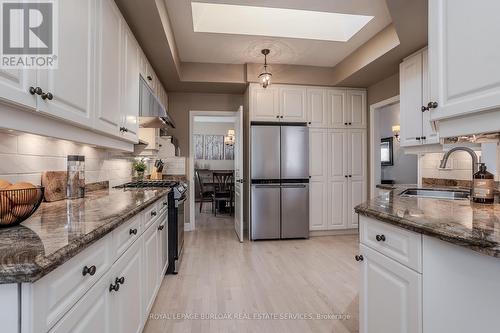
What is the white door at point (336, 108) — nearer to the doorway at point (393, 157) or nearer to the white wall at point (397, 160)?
the doorway at point (393, 157)

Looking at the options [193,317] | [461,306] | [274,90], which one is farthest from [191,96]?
[461,306]

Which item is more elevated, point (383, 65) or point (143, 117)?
point (383, 65)

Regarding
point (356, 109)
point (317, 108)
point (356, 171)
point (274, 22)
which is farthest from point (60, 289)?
point (356, 109)

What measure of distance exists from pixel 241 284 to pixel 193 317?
645 mm

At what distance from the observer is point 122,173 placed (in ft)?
9.90

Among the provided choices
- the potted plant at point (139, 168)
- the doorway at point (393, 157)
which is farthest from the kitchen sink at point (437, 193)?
the doorway at point (393, 157)

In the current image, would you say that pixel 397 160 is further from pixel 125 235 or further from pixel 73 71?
pixel 73 71

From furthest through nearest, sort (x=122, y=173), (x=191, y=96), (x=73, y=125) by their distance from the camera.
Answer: (x=191, y=96)
(x=122, y=173)
(x=73, y=125)

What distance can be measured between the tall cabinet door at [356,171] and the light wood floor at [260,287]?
2.19 feet

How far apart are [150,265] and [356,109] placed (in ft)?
12.6

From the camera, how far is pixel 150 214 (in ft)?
6.34

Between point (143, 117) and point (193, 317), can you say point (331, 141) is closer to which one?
point (143, 117)

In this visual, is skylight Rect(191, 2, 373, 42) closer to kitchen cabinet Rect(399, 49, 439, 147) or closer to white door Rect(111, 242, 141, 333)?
kitchen cabinet Rect(399, 49, 439, 147)

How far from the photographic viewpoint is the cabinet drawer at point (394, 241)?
3.52 ft
